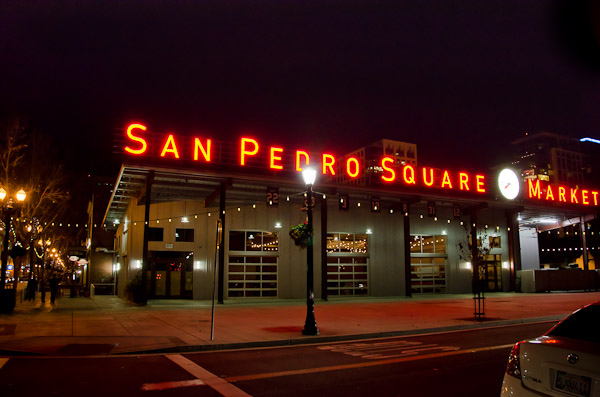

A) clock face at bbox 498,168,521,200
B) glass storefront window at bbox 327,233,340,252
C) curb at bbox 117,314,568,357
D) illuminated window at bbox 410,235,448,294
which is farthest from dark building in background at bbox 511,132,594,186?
curb at bbox 117,314,568,357

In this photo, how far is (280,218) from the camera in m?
29.9

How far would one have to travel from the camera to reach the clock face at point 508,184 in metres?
34.7

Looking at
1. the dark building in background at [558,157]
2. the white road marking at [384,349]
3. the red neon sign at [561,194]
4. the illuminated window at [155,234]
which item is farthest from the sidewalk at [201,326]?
the dark building in background at [558,157]

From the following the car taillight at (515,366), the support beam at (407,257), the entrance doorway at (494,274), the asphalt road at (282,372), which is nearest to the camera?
the car taillight at (515,366)

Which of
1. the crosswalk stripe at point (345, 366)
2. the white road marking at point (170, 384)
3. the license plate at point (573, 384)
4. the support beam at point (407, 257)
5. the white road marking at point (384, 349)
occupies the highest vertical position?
the support beam at point (407, 257)

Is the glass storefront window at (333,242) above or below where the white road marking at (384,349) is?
above

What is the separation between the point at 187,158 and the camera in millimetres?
24969

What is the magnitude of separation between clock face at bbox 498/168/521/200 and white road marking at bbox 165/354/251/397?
98.4ft

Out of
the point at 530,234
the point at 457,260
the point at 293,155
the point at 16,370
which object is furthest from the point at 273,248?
the point at 530,234

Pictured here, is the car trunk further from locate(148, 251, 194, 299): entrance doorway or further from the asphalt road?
locate(148, 251, 194, 299): entrance doorway

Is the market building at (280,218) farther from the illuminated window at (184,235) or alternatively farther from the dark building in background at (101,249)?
the dark building in background at (101,249)

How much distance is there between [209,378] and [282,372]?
4.62 ft

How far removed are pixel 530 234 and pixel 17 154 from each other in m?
42.4

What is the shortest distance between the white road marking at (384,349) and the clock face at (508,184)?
83.5 feet
